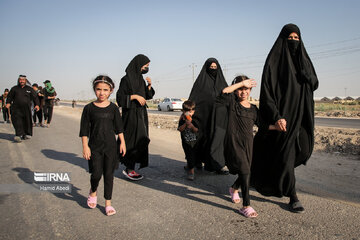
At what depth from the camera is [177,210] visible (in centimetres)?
338

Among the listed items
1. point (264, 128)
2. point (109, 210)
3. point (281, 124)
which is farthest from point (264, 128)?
point (109, 210)

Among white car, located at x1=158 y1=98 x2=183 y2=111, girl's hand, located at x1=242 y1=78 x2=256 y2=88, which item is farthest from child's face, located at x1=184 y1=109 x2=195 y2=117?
white car, located at x1=158 y1=98 x2=183 y2=111

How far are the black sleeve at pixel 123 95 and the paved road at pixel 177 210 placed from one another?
1.26m

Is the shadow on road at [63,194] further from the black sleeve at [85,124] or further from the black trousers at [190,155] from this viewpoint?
the black trousers at [190,155]

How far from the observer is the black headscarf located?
4.79m

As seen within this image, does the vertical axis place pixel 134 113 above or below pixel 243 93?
below

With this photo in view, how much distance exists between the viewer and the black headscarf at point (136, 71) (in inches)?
189

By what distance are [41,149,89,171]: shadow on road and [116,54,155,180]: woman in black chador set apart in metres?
1.24

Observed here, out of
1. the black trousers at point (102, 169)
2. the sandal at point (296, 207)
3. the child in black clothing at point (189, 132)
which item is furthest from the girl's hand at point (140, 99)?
the sandal at point (296, 207)

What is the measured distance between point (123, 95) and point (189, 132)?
4.20 feet

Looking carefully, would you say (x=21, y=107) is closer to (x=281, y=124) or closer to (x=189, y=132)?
(x=189, y=132)

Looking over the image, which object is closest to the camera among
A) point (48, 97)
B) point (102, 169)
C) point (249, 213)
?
point (249, 213)

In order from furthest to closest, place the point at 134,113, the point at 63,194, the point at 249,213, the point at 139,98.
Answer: the point at 134,113
the point at 139,98
the point at 63,194
the point at 249,213

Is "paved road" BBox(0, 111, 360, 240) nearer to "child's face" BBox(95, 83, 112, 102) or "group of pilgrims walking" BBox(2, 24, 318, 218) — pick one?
"group of pilgrims walking" BBox(2, 24, 318, 218)
